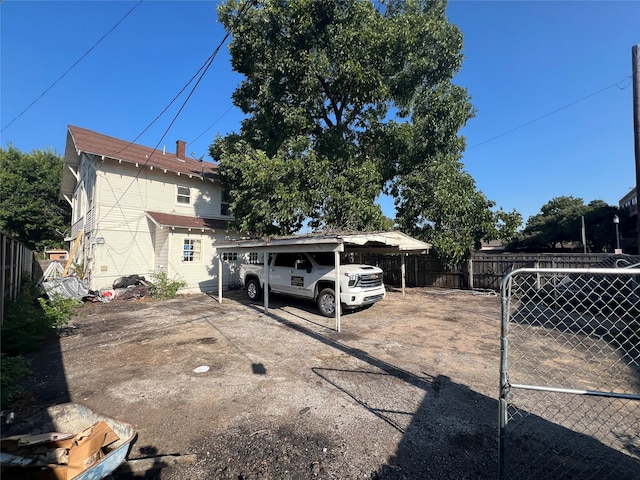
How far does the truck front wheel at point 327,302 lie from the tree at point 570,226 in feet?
105

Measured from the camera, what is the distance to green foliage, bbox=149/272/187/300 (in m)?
13.0

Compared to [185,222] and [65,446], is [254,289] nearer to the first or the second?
[185,222]

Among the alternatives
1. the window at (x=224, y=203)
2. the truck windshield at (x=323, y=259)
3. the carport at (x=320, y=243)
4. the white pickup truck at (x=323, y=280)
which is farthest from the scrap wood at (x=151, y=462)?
the window at (x=224, y=203)

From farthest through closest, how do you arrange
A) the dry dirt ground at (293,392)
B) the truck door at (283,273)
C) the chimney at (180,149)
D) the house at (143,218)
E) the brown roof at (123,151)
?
the chimney at (180,149)
the brown roof at (123,151)
the house at (143,218)
the truck door at (283,273)
the dry dirt ground at (293,392)

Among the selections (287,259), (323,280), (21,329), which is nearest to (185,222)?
(287,259)

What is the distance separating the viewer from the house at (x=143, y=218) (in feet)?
43.3

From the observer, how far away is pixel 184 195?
619 inches

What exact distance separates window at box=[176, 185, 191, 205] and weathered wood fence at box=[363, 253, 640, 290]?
9953mm

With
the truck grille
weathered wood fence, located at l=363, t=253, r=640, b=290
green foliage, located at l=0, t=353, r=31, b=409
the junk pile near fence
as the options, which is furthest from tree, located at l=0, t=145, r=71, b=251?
the junk pile near fence

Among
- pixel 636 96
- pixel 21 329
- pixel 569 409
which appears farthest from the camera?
pixel 636 96

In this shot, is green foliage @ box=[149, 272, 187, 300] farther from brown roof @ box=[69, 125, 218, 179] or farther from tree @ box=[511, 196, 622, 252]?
tree @ box=[511, 196, 622, 252]

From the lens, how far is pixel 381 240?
28.9ft

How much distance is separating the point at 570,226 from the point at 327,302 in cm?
3699

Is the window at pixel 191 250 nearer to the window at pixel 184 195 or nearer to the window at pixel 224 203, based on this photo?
the window at pixel 184 195
